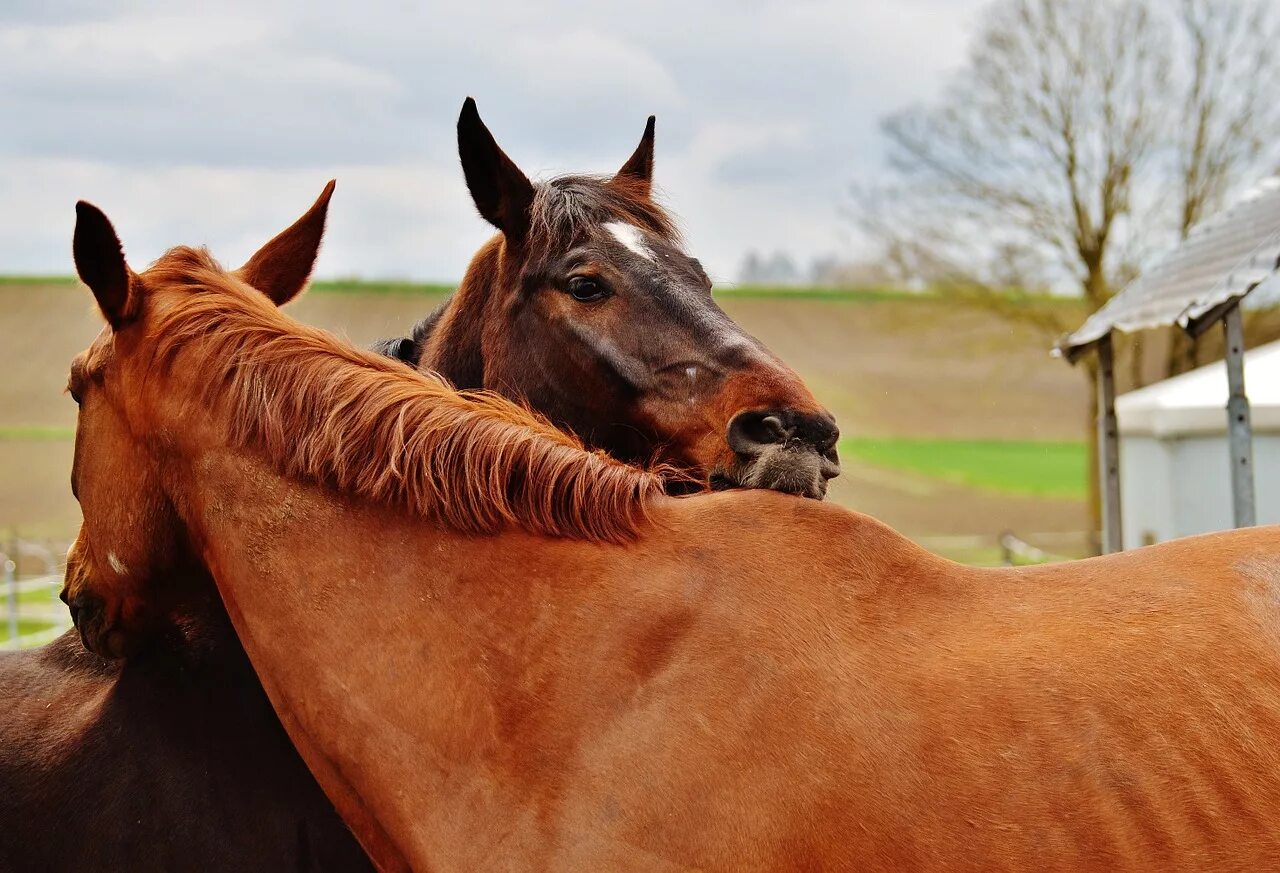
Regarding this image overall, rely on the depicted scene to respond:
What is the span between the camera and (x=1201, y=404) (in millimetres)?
10734

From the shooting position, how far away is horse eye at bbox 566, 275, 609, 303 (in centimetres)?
379

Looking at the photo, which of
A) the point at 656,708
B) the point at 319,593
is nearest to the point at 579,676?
the point at 656,708

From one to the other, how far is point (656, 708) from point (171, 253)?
166 cm

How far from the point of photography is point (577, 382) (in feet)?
12.3

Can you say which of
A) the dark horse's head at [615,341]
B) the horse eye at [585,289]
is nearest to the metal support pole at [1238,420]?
the dark horse's head at [615,341]

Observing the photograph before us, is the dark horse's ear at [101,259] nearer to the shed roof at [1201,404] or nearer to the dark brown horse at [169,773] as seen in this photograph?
the dark brown horse at [169,773]

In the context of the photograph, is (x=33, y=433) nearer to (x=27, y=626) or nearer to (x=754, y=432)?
(x=27, y=626)

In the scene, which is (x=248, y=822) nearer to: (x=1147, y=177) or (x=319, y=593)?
(x=319, y=593)

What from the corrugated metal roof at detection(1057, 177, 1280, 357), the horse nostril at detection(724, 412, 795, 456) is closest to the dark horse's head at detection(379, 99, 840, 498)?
the horse nostril at detection(724, 412, 795, 456)

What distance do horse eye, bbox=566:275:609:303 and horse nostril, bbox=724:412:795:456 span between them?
0.79m

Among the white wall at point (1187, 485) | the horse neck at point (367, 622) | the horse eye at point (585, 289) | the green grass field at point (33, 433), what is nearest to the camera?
the horse neck at point (367, 622)

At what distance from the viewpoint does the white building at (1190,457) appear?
31.8 ft

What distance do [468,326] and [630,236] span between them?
0.73 m

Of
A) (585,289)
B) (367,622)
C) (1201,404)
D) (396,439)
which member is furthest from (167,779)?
(1201,404)
